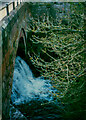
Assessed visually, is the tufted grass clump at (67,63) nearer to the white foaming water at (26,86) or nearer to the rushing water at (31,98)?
the rushing water at (31,98)

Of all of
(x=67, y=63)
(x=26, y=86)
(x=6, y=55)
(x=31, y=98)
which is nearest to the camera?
(x=6, y=55)

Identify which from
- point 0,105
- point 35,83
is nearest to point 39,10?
point 35,83

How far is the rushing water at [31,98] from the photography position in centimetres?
745

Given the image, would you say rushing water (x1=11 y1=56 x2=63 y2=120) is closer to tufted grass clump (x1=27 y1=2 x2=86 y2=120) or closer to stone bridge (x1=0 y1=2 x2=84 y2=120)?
tufted grass clump (x1=27 y1=2 x2=86 y2=120)

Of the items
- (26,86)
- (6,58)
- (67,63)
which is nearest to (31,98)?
(26,86)

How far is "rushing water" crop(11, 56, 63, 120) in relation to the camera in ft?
24.4

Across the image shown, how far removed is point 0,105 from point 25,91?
5667 mm

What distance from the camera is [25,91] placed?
8250 millimetres

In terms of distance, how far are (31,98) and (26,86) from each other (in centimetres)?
91

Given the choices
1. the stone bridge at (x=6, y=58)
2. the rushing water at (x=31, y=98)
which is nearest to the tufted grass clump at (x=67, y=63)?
the rushing water at (x=31, y=98)

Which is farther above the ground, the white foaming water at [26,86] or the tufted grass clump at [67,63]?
Result: the tufted grass clump at [67,63]

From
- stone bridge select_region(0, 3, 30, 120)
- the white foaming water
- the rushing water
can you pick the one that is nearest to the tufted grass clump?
the rushing water

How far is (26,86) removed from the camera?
28.2 feet

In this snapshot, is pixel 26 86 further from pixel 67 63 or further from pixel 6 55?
pixel 6 55
